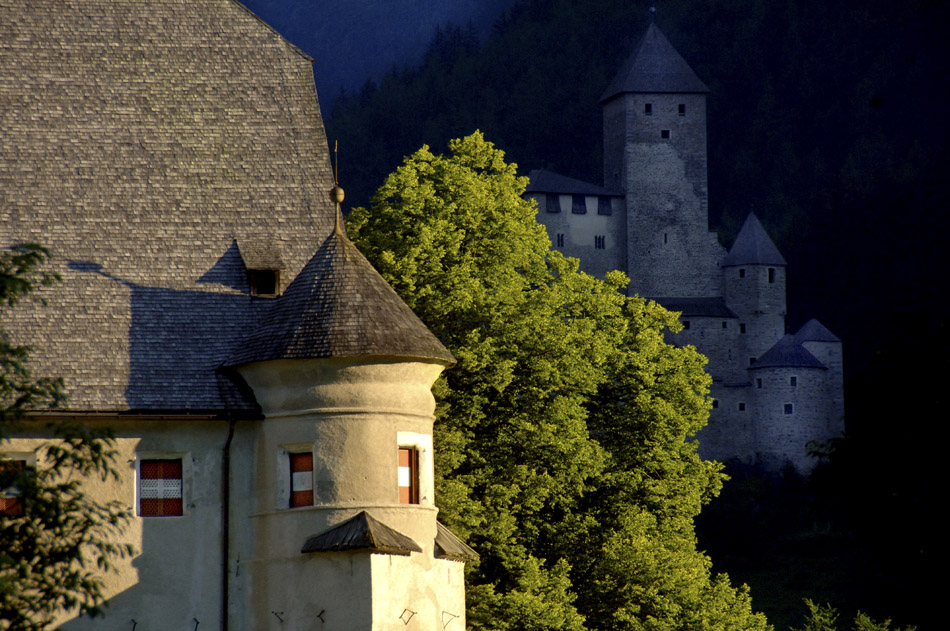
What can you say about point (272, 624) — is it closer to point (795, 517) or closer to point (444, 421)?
point (444, 421)

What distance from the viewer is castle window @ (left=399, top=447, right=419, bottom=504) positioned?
24297 mm

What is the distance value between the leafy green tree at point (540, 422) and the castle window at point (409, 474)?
6.24 meters

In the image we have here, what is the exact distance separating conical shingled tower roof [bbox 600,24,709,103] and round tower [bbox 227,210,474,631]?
4377 inches

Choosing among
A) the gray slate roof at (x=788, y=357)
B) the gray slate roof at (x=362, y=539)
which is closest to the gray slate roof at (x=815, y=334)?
the gray slate roof at (x=788, y=357)

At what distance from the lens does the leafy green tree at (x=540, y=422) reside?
1264 inches

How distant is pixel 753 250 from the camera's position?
127812 millimetres

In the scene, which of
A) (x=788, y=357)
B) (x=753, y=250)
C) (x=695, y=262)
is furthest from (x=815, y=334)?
(x=695, y=262)

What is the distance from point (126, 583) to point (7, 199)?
6.04 metres

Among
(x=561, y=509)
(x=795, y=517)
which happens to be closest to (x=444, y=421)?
(x=561, y=509)

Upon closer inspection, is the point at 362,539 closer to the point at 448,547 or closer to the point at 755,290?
the point at 448,547

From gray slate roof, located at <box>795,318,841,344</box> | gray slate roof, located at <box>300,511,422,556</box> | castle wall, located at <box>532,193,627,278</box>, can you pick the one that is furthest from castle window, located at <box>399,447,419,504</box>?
gray slate roof, located at <box>795,318,841,344</box>

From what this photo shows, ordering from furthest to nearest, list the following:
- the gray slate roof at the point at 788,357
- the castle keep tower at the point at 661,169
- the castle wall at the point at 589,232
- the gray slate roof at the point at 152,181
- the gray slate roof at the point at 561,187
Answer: the gray slate roof at the point at 561,187 < the castle keep tower at the point at 661,169 < the castle wall at the point at 589,232 < the gray slate roof at the point at 788,357 < the gray slate roof at the point at 152,181

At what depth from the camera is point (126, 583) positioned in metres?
23.5

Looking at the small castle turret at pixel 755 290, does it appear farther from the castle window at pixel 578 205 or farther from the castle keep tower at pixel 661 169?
the castle window at pixel 578 205
